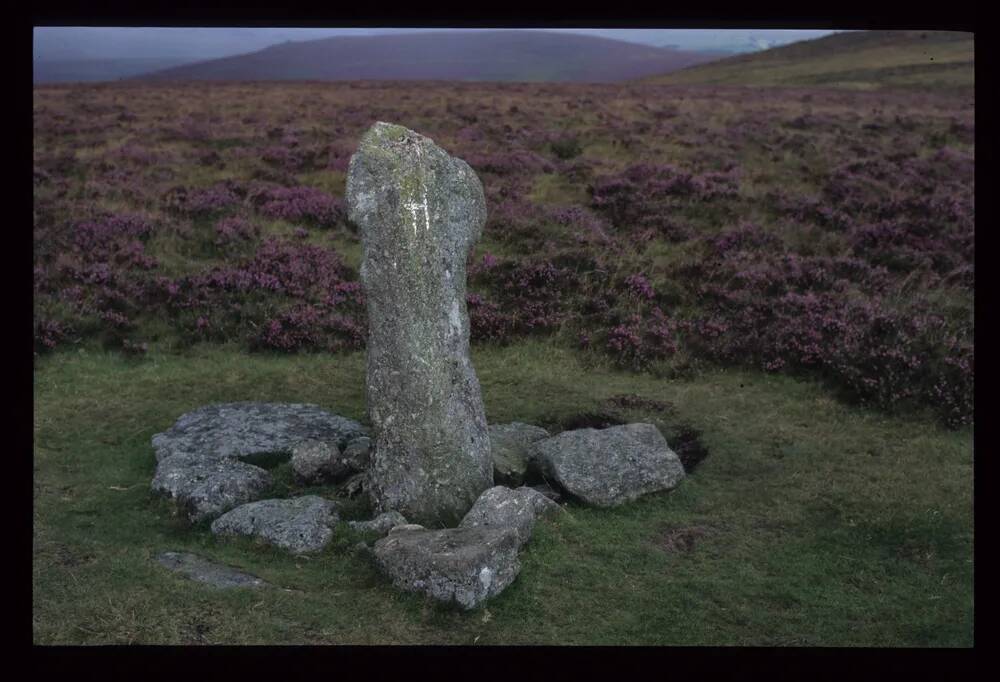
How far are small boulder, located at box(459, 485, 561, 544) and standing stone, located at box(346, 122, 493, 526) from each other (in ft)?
1.85

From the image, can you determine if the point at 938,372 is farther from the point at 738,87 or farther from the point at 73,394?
the point at 738,87

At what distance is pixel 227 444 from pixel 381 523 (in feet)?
9.50

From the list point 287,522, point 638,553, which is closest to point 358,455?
point 287,522

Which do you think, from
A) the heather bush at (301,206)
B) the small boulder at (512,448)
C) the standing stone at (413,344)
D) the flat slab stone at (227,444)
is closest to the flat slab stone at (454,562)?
the standing stone at (413,344)

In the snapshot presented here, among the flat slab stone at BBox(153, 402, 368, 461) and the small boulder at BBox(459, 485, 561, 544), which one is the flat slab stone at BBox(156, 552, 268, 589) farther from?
the small boulder at BBox(459, 485, 561, 544)

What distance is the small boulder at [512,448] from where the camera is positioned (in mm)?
10859

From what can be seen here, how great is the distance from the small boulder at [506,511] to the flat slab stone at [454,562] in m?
0.37

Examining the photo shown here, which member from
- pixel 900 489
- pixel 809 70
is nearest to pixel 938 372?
pixel 900 489

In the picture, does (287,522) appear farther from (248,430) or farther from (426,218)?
(426,218)

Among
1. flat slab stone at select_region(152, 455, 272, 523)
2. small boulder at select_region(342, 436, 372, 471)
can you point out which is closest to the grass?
flat slab stone at select_region(152, 455, 272, 523)

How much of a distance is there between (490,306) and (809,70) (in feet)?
127

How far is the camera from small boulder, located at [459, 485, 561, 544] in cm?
916

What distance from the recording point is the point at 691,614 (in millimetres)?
8492

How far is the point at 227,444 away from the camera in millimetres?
11352
